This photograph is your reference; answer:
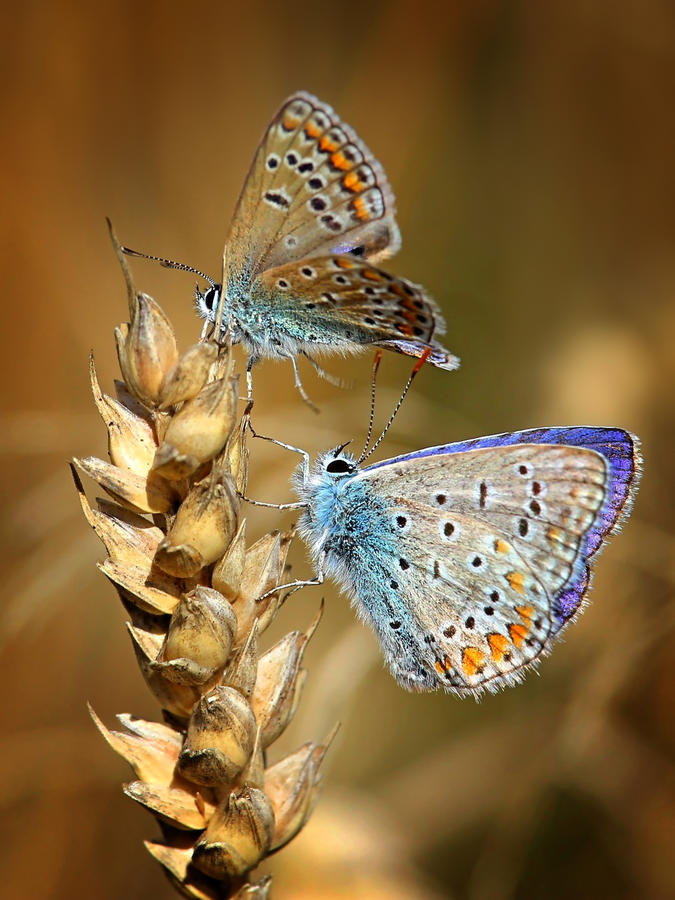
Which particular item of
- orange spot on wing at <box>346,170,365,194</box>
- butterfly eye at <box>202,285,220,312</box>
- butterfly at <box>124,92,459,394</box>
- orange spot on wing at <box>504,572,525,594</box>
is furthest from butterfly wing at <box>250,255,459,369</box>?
orange spot on wing at <box>504,572,525,594</box>

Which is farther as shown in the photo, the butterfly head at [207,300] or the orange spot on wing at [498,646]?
the butterfly head at [207,300]

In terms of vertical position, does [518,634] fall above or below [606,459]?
below

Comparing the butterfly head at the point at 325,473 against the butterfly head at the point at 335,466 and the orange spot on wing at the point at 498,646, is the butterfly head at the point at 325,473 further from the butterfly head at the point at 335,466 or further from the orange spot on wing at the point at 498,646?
the orange spot on wing at the point at 498,646

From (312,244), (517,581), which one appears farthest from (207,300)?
(517,581)

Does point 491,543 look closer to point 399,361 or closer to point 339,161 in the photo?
point 339,161

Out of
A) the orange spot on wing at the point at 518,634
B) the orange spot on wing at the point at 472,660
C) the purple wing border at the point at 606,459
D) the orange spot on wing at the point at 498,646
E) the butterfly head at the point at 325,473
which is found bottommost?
the orange spot on wing at the point at 472,660

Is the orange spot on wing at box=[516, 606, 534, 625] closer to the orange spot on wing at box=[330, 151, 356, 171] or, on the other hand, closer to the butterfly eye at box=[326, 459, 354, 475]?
the butterfly eye at box=[326, 459, 354, 475]

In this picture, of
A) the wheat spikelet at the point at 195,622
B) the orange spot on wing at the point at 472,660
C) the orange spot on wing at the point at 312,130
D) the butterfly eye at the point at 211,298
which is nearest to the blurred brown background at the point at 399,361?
the orange spot on wing at the point at 472,660
